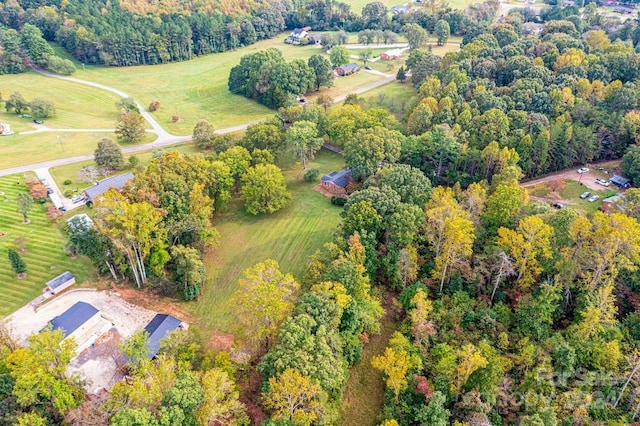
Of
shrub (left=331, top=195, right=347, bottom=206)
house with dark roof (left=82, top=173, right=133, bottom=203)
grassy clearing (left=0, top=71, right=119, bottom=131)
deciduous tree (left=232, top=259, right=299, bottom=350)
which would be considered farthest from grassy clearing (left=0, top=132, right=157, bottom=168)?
deciduous tree (left=232, top=259, right=299, bottom=350)

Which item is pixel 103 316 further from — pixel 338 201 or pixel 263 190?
pixel 338 201

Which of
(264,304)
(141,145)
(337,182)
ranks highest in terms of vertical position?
(141,145)

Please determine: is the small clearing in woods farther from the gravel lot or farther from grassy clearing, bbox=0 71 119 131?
grassy clearing, bbox=0 71 119 131

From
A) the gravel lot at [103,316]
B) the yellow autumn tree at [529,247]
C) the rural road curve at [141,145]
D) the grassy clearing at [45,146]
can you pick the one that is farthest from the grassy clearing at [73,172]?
the yellow autumn tree at [529,247]

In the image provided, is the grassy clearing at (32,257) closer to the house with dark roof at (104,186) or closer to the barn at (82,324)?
the house with dark roof at (104,186)

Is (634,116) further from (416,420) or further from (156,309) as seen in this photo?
(156,309)

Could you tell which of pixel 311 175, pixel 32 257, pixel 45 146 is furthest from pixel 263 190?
pixel 45 146
